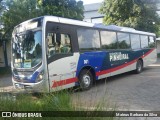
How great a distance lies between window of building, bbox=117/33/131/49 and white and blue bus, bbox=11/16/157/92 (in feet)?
2.99

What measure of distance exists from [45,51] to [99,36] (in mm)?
3618

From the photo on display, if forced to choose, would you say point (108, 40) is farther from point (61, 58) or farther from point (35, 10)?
point (35, 10)

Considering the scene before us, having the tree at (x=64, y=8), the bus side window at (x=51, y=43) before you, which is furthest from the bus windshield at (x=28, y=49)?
the tree at (x=64, y=8)

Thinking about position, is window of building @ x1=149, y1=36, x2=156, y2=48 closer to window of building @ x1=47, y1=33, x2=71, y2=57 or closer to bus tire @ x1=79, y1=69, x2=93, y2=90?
bus tire @ x1=79, y1=69, x2=93, y2=90

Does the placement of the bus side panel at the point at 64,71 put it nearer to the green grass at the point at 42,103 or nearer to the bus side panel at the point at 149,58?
the green grass at the point at 42,103

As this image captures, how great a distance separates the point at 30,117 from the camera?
407cm

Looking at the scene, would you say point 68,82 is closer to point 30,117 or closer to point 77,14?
point 30,117

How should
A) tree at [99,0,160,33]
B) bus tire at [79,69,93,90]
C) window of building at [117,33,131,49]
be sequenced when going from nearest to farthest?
bus tire at [79,69,93,90] < window of building at [117,33,131,49] < tree at [99,0,160,33]

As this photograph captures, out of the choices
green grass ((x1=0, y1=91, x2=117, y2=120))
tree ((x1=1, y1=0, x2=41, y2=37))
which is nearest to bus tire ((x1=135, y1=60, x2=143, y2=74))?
tree ((x1=1, y1=0, x2=41, y2=37))

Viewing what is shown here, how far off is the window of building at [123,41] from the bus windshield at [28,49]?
5.66 m

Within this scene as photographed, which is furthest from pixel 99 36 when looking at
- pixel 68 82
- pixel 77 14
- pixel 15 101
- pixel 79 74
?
pixel 77 14

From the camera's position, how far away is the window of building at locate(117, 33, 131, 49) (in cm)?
1283

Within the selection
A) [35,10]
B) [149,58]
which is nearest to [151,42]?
[149,58]

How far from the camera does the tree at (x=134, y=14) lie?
2461cm
